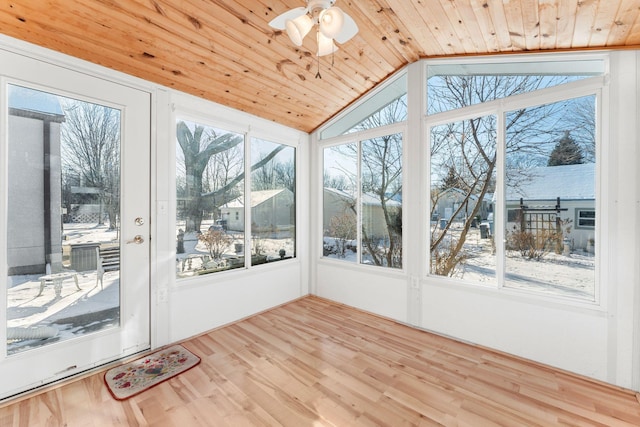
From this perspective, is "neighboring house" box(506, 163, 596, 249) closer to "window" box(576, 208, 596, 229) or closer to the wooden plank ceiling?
"window" box(576, 208, 596, 229)

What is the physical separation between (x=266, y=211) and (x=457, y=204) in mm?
2229

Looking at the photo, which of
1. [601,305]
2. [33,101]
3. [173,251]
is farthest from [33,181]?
[601,305]

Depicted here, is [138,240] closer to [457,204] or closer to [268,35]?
[268,35]

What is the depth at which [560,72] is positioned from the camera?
7.57 feet

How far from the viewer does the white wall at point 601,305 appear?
2.00m

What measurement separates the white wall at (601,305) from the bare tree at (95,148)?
9.41ft

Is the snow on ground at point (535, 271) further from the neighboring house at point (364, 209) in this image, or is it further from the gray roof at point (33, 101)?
the gray roof at point (33, 101)

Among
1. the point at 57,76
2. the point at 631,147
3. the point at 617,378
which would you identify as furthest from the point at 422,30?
the point at 617,378

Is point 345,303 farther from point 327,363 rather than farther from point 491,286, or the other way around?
point 491,286

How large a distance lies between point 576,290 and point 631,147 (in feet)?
3.71

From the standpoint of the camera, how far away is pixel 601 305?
6.90 feet

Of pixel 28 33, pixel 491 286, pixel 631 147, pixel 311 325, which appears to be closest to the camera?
pixel 28 33

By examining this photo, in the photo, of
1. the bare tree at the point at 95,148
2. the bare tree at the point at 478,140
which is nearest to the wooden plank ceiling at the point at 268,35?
the bare tree at the point at 478,140

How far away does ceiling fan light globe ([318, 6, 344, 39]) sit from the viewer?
148 cm
